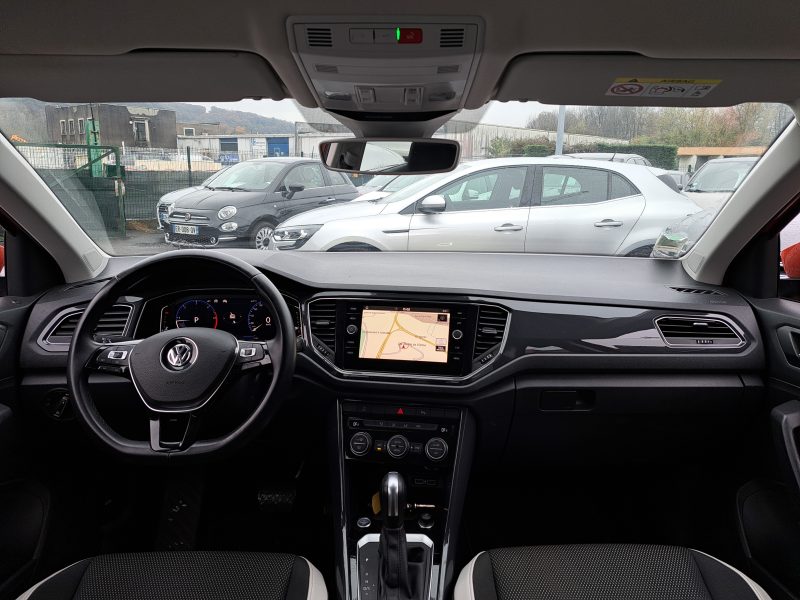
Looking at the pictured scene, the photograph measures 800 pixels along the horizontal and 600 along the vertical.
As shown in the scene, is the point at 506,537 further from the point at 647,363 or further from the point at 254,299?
the point at 254,299

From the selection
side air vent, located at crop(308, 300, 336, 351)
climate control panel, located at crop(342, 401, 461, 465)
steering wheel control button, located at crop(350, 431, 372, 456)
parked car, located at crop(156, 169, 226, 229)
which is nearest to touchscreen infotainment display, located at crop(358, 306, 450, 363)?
side air vent, located at crop(308, 300, 336, 351)

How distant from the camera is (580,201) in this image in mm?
3018

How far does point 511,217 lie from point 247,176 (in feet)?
4.22

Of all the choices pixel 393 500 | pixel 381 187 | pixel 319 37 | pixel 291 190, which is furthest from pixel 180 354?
pixel 381 187

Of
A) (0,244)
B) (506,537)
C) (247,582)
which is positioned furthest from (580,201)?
(0,244)

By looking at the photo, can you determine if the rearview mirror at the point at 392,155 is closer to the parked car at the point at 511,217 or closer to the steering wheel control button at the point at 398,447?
the parked car at the point at 511,217

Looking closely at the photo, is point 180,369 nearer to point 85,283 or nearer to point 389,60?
point 389,60

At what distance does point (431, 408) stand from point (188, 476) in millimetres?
1230

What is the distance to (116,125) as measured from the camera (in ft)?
8.13

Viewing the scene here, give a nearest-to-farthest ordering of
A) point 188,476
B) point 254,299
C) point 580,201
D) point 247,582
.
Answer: point 247,582
point 254,299
point 188,476
point 580,201

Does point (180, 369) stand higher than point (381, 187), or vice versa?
point (381, 187)

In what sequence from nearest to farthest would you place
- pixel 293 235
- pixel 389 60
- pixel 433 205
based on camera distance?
1. pixel 389 60
2. pixel 293 235
3. pixel 433 205

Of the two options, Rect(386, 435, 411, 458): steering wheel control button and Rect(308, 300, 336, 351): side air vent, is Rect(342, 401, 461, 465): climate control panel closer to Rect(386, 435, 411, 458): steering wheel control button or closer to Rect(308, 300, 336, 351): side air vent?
Rect(386, 435, 411, 458): steering wheel control button

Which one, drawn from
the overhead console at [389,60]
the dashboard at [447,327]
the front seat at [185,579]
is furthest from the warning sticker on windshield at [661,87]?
the front seat at [185,579]
